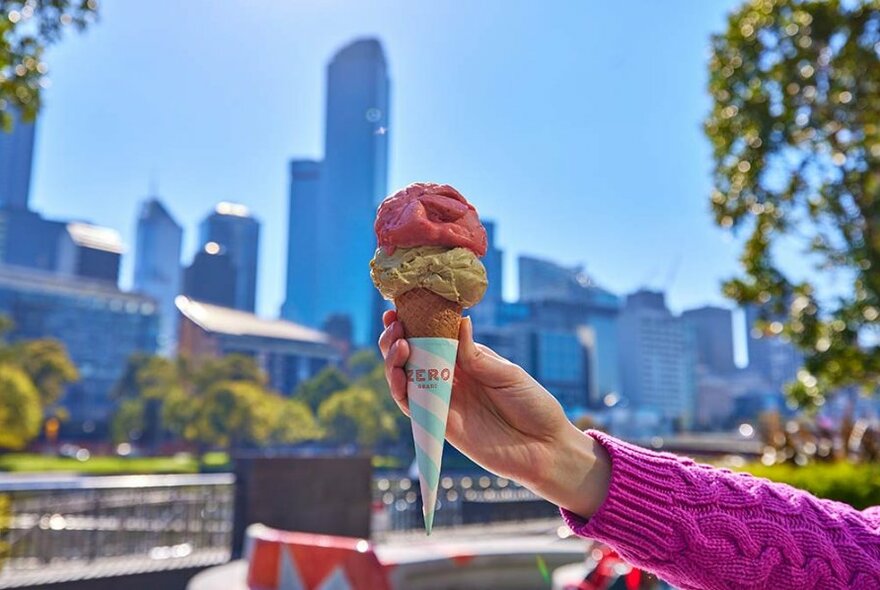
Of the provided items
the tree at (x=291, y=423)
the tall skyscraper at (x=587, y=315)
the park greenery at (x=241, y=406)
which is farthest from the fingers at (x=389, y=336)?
the tree at (x=291, y=423)

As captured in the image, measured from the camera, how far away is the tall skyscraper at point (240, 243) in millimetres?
87875

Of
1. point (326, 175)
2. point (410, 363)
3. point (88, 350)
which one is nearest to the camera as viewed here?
point (410, 363)

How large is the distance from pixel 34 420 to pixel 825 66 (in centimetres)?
4241

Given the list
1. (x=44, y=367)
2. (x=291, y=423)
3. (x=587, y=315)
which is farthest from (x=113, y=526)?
(x=587, y=315)

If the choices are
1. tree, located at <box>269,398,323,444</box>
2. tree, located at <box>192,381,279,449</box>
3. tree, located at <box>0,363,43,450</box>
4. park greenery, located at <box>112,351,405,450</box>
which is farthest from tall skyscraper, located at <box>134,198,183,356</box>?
tree, located at <box>0,363,43,450</box>

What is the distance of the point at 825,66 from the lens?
9086 mm

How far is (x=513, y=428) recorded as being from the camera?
1.33 meters

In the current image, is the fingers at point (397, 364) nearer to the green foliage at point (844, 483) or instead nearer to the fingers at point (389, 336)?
the fingers at point (389, 336)

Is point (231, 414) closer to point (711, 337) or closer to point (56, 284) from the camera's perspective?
point (56, 284)

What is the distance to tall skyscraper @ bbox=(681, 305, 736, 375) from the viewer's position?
10244 centimetres

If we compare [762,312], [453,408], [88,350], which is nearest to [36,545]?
[453,408]

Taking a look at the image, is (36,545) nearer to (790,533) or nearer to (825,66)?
(790,533)

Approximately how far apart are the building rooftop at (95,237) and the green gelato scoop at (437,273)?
113 meters

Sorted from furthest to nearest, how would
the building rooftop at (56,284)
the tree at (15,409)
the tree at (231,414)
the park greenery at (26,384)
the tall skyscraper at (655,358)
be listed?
1. the tall skyscraper at (655,358)
2. the building rooftop at (56,284)
3. the tree at (231,414)
4. the park greenery at (26,384)
5. the tree at (15,409)
